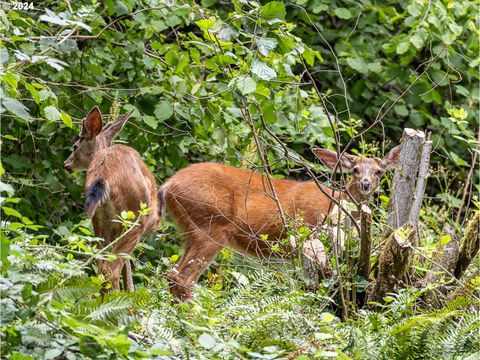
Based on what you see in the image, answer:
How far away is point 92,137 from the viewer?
8.91 metres

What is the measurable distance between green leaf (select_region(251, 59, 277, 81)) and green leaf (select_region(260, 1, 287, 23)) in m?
0.28

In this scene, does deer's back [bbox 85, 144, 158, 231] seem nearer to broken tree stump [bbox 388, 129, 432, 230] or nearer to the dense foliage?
the dense foliage

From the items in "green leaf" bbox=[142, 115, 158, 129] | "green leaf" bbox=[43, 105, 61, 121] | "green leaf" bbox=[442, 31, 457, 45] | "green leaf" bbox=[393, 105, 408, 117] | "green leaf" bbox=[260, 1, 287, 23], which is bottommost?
"green leaf" bbox=[393, 105, 408, 117]

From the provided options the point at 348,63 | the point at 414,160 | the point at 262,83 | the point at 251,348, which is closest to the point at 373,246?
the point at 414,160

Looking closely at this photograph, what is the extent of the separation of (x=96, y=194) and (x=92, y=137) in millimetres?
1166

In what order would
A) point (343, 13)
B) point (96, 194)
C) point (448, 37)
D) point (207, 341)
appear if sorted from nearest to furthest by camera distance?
point (207, 341) < point (96, 194) < point (448, 37) < point (343, 13)

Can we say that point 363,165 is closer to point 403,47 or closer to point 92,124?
point 403,47

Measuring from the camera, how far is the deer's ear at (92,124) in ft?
28.8

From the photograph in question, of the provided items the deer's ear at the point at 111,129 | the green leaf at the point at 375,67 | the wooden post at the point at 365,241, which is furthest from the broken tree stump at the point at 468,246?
the green leaf at the point at 375,67

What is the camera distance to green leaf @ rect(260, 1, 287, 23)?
7.06m

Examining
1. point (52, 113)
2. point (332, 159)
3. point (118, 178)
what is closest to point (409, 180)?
point (118, 178)

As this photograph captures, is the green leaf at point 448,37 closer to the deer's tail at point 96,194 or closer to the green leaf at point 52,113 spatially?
the deer's tail at point 96,194

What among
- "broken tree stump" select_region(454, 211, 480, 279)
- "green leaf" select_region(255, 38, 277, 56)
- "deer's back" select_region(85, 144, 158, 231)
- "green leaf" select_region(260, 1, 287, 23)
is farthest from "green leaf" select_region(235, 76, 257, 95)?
"broken tree stump" select_region(454, 211, 480, 279)

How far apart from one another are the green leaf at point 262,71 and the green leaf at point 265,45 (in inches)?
5.2
